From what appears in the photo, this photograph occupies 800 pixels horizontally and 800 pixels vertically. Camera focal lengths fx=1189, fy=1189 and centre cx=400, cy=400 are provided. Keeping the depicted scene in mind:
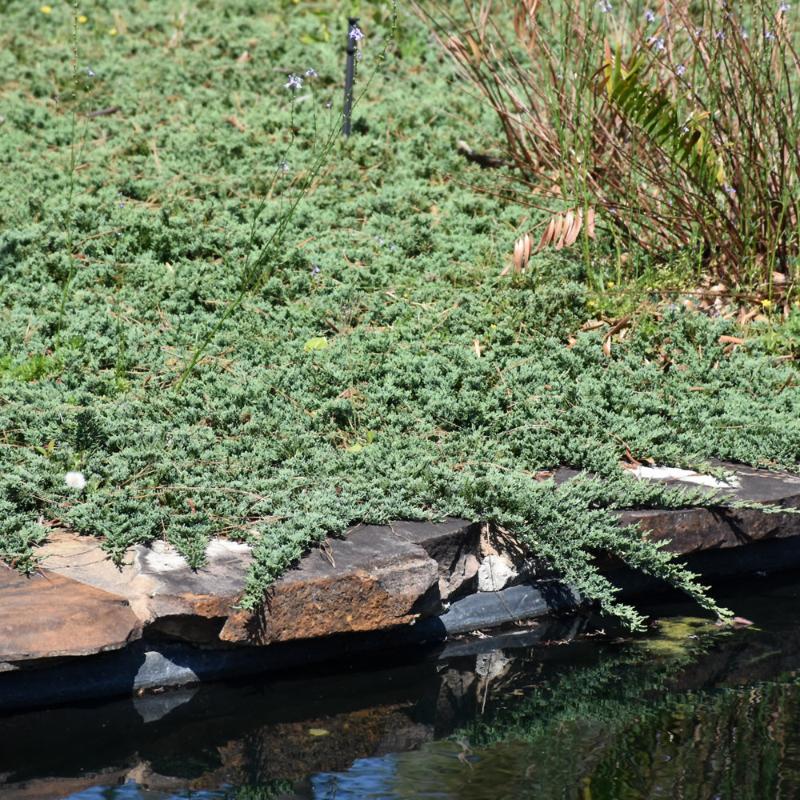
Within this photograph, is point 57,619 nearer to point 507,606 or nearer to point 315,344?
point 507,606

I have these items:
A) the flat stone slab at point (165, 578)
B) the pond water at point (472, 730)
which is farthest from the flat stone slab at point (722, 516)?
the flat stone slab at point (165, 578)

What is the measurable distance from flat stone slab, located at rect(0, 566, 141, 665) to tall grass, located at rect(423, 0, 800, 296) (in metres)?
3.09

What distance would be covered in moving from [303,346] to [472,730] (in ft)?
7.30

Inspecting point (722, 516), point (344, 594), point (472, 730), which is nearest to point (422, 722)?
point (472, 730)

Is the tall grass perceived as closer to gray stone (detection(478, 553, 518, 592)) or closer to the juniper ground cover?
the juniper ground cover

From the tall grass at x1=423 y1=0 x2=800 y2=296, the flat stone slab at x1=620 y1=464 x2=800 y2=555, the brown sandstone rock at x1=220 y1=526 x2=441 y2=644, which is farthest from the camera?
the tall grass at x1=423 y1=0 x2=800 y2=296

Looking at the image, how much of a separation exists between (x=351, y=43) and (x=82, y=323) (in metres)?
2.79

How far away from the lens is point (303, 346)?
5.40 meters

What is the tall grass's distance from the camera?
5898 mm

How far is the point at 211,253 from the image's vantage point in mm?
6133

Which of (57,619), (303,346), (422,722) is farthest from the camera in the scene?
(303,346)

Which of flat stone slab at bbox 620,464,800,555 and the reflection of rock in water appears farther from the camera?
flat stone slab at bbox 620,464,800,555

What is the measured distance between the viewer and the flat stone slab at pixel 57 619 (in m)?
3.53

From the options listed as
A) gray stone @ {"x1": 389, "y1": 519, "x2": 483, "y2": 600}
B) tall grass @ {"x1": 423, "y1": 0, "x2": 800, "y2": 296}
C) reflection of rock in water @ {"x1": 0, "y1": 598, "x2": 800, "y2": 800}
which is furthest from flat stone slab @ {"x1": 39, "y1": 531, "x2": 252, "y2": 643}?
tall grass @ {"x1": 423, "y1": 0, "x2": 800, "y2": 296}
